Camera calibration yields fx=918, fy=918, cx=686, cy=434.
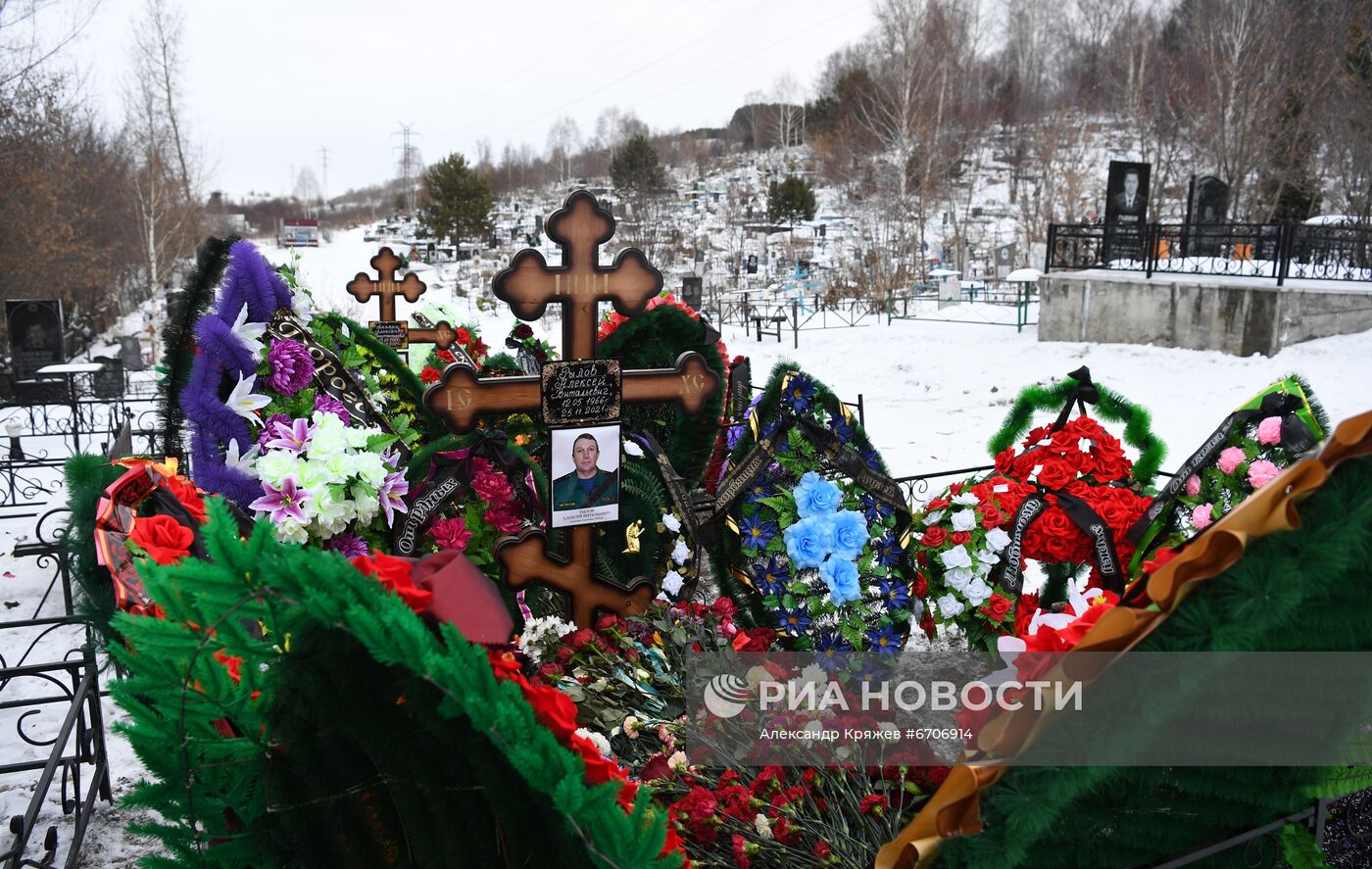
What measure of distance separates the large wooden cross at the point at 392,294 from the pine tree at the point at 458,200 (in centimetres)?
3493

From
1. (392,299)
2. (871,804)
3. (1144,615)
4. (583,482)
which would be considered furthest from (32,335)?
(1144,615)

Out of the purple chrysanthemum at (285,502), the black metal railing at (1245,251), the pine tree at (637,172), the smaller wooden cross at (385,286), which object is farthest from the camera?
the pine tree at (637,172)

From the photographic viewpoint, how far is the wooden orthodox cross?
27.4ft

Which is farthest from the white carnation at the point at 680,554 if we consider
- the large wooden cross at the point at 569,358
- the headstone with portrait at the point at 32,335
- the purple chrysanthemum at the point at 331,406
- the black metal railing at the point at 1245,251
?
the headstone with portrait at the point at 32,335

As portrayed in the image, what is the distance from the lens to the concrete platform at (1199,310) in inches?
508

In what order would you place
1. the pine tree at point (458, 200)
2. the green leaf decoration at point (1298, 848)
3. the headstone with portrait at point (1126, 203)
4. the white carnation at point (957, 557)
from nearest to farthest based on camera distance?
the green leaf decoration at point (1298, 848) → the white carnation at point (957, 557) → the headstone with portrait at point (1126, 203) → the pine tree at point (458, 200)

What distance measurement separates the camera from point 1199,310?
45.1 feet

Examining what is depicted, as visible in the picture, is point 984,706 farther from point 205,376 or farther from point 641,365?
point 205,376

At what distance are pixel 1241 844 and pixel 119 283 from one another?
35.9m

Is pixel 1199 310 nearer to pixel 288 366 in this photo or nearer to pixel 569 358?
pixel 569 358

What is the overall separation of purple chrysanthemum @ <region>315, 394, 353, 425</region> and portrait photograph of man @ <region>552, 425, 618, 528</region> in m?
1.25

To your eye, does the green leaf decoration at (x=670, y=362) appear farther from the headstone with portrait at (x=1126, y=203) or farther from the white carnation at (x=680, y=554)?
the headstone with portrait at (x=1126, y=203)

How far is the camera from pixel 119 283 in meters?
30.8

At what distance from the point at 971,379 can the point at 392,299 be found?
859 cm
